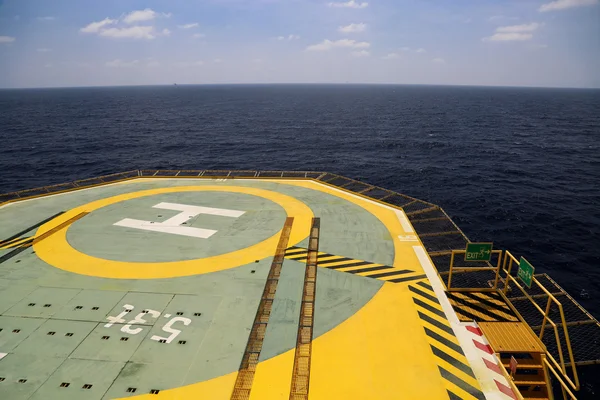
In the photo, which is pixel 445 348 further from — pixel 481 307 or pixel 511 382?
pixel 481 307

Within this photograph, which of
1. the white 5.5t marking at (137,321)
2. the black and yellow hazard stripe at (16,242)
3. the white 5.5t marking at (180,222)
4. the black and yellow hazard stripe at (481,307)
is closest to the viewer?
the white 5.5t marking at (137,321)

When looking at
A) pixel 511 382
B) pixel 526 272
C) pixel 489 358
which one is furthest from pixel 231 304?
pixel 526 272

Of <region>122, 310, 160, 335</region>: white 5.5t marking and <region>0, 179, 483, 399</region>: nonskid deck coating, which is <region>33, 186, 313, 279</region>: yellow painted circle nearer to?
<region>0, 179, 483, 399</region>: nonskid deck coating

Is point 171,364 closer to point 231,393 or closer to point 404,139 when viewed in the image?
point 231,393

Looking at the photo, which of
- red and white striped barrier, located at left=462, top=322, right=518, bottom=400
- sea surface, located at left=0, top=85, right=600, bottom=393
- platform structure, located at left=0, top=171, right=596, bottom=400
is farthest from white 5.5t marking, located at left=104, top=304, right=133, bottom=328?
sea surface, located at left=0, top=85, right=600, bottom=393

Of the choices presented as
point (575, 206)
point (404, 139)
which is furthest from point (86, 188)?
point (404, 139)

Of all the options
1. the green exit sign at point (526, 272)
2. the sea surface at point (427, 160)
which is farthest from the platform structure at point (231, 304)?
the sea surface at point (427, 160)

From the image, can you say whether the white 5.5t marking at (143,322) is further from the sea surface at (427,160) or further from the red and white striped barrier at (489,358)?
the sea surface at (427,160)
